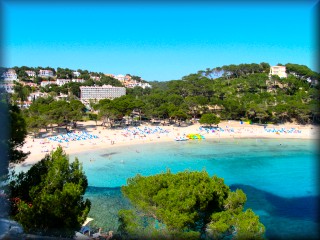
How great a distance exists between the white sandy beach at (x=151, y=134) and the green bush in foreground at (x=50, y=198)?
12623 mm

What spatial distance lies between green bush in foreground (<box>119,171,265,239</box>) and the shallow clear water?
1516mm

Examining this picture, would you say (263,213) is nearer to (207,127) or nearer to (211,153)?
(211,153)

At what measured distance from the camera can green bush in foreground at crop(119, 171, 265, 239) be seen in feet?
17.2

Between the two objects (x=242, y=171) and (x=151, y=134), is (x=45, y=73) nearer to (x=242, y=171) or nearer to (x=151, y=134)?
(x=151, y=134)

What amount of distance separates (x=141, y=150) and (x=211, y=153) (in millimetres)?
4734

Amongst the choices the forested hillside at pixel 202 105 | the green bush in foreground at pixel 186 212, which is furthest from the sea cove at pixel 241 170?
the forested hillside at pixel 202 105

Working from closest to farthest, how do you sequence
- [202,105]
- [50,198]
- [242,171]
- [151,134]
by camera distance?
[50,198] < [242,171] < [151,134] < [202,105]

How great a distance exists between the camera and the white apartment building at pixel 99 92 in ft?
169

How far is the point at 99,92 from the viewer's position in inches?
2117

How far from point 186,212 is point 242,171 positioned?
411 inches

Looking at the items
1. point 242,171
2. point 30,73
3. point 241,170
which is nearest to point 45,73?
point 30,73

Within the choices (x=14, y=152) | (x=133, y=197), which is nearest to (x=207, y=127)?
(x=133, y=197)

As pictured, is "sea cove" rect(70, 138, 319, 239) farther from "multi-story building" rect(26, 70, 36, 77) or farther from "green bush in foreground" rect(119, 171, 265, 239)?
"multi-story building" rect(26, 70, 36, 77)

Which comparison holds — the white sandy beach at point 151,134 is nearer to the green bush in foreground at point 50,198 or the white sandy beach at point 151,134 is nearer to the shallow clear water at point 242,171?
the shallow clear water at point 242,171
